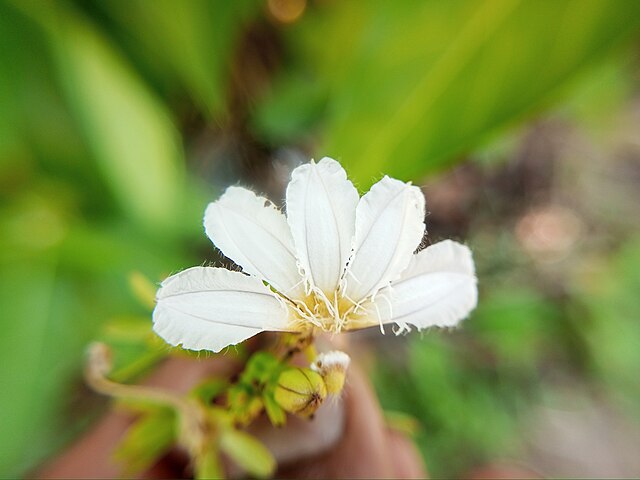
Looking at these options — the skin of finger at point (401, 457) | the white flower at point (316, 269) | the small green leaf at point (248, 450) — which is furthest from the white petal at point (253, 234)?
the skin of finger at point (401, 457)

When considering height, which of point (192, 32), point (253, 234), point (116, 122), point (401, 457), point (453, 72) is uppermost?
point (192, 32)

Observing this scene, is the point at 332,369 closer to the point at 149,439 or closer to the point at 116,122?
the point at 149,439

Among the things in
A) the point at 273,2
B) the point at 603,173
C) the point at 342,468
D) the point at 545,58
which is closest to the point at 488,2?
the point at 545,58

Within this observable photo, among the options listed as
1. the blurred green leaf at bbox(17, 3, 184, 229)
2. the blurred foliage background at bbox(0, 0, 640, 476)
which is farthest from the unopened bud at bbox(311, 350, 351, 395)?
the blurred green leaf at bbox(17, 3, 184, 229)

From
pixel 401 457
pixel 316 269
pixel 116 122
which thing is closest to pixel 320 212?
pixel 316 269

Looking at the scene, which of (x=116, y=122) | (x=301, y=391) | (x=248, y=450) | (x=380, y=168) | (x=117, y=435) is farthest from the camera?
(x=116, y=122)

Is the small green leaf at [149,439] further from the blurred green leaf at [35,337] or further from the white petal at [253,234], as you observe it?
the blurred green leaf at [35,337]
